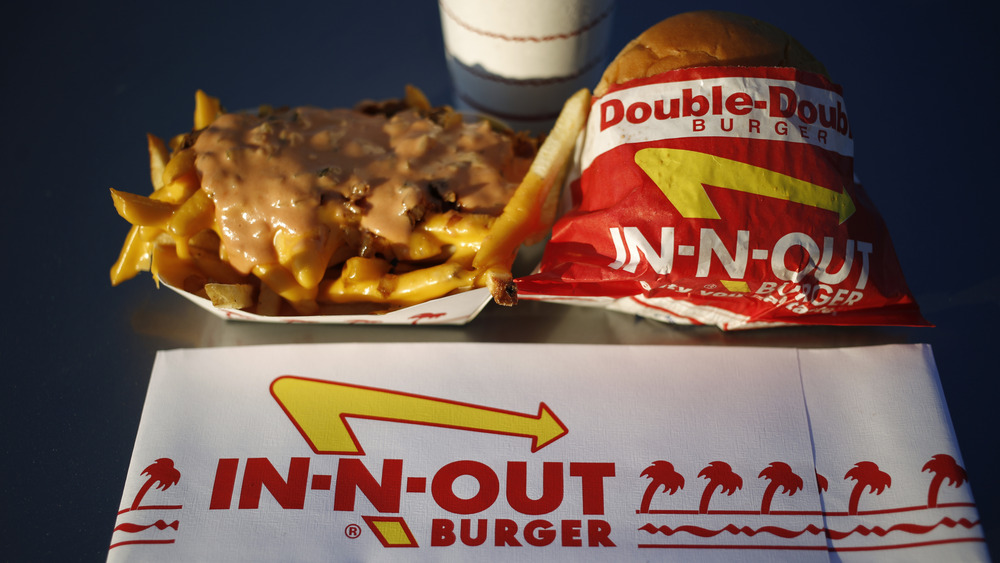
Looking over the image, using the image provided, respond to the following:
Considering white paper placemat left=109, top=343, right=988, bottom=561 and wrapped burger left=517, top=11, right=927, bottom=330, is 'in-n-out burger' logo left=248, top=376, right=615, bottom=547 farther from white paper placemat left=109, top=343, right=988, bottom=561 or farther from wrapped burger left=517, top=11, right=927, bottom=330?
wrapped burger left=517, top=11, right=927, bottom=330

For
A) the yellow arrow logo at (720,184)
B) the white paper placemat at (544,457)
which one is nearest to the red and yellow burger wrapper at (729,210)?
the yellow arrow logo at (720,184)

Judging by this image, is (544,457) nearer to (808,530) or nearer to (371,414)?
(371,414)

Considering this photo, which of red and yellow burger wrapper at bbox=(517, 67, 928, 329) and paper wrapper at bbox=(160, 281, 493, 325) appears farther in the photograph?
paper wrapper at bbox=(160, 281, 493, 325)

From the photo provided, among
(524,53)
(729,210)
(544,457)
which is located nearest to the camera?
(729,210)

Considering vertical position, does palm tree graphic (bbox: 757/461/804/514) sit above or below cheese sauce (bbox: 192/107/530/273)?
below

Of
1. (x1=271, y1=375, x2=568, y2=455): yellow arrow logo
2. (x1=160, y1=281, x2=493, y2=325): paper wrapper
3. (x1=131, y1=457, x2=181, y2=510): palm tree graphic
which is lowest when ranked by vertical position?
(x1=131, y1=457, x2=181, y2=510): palm tree graphic

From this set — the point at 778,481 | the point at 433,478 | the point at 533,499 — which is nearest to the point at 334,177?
the point at 433,478

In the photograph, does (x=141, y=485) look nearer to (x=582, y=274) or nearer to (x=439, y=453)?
(x=439, y=453)

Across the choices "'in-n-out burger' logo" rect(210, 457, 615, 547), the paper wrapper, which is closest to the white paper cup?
the paper wrapper
